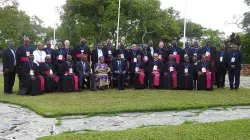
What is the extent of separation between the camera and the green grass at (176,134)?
5.23 m

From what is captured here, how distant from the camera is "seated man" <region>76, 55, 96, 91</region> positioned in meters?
11.9

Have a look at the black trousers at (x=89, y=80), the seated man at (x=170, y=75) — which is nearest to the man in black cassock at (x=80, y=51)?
the black trousers at (x=89, y=80)

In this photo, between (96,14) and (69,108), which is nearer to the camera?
(69,108)

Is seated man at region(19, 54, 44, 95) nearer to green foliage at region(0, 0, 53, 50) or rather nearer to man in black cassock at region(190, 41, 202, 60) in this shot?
man in black cassock at region(190, 41, 202, 60)

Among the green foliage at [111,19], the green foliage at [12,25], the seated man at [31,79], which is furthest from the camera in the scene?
the green foliage at [12,25]

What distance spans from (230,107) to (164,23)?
2733 centimetres

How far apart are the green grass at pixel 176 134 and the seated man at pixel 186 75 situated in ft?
20.5

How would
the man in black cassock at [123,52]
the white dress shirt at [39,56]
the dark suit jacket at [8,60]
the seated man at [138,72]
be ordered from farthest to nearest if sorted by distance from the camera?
1. the man in black cassock at [123,52]
2. the seated man at [138,72]
3. the white dress shirt at [39,56]
4. the dark suit jacket at [8,60]

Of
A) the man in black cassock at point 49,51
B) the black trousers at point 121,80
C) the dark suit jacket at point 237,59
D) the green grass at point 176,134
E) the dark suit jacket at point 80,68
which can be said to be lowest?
the green grass at point 176,134

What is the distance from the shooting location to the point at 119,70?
1241 cm

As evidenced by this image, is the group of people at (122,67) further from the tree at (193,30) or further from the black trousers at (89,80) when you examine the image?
the tree at (193,30)

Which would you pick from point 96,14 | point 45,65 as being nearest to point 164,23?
point 96,14

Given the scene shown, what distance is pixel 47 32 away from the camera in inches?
2788

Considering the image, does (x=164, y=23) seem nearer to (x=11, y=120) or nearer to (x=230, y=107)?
(x=230, y=107)
